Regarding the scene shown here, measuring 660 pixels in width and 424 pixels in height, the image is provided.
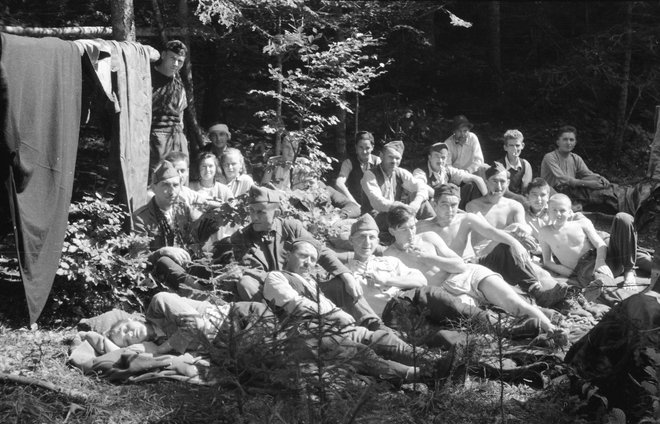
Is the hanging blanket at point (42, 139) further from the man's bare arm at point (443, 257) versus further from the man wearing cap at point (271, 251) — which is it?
the man's bare arm at point (443, 257)

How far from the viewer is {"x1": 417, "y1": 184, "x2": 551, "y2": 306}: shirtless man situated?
7.38 metres

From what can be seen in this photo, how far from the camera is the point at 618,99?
12.9m

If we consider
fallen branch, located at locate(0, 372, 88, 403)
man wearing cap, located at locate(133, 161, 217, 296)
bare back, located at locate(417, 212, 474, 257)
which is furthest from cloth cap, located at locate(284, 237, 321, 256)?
fallen branch, located at locate(0, 372, 88, 403)

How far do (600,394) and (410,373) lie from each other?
1.17 m

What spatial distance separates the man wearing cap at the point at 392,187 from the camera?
8656mm

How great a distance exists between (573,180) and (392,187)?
2209mm

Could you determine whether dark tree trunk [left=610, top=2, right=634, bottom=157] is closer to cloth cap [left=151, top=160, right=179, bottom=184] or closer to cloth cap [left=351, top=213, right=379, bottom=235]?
cloth cap [left=351, top=213, right=379, bottom=235]

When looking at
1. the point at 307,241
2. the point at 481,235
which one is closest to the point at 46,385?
the point at 307,241

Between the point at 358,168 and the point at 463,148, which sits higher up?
the point at 463,148

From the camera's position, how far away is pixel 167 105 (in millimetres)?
8031

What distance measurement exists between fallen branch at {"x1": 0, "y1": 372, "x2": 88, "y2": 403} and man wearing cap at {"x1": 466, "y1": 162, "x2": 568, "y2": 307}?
3.62 meters

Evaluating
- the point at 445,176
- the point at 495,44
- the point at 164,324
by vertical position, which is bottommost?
the point at 164,324

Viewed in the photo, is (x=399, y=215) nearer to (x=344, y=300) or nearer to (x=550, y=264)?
(x=344, y=300)

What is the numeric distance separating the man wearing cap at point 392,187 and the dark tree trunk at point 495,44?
4.43 meters
